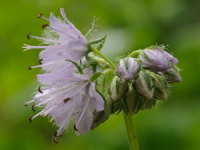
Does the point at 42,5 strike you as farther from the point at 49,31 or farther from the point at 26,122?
the point at 49,31

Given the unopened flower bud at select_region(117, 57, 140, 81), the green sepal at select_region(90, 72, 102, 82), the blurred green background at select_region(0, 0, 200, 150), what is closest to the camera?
the unopened flower bud at select_region(117, 57, 140, 81)

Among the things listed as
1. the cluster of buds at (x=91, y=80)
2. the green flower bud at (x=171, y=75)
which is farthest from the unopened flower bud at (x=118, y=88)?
the green flower bud at (x=171, y=75)

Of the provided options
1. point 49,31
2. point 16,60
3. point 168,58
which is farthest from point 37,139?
point 168,58

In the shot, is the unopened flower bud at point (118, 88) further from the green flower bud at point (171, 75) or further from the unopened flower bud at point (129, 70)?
the green flower bud at point (171, 75)

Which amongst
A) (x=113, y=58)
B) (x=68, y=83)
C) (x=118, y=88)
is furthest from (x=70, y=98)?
(x=113, y=58)

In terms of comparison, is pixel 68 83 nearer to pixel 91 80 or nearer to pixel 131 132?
pixel 91 80

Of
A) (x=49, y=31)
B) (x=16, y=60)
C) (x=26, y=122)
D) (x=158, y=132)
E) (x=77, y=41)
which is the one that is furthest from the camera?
(x=16, y=60)

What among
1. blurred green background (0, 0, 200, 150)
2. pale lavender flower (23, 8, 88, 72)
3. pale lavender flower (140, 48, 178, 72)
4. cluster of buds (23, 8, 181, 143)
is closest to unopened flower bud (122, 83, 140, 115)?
cluster of buds (23, 8, 181, 143)

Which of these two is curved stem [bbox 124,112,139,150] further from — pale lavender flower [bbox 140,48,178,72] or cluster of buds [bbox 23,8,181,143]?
pale lavender flower [bbox 140,48,178,72]
